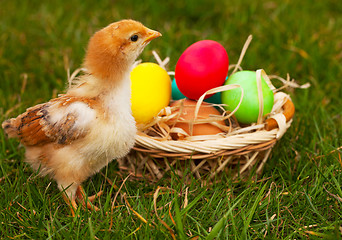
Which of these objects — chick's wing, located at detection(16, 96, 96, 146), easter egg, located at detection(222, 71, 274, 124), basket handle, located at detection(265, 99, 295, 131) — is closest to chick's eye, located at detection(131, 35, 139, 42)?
chick's wing, located at detection(16, 96, 96, 146)

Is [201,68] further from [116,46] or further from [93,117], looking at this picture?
[93,117]

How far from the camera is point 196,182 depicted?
6.98 feet

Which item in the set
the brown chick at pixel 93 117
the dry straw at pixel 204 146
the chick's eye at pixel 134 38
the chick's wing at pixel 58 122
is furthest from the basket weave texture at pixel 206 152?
the chick's eye at pixel 134 38

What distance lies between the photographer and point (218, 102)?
2.41m

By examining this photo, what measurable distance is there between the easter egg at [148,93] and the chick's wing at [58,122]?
39 cm

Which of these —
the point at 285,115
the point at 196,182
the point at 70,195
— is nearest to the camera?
the point at 70,195

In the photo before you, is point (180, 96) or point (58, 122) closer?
point (58, 122)

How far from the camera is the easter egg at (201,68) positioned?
7.23ft

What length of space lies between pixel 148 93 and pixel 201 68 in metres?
0.31

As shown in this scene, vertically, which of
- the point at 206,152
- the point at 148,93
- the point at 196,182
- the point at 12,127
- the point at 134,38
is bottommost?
the point at 196,182

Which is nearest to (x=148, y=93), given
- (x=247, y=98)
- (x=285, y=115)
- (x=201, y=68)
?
(x=201, y=68)

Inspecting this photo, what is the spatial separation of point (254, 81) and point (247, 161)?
43 cm

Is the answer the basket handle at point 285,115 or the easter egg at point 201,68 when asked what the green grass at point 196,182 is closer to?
the basket handle at point 285,115

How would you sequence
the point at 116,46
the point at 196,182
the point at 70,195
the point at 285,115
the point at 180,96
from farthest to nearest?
1. the point at 180,96
2. the point at 285,115
3. the point at 196,182
4. the point at 70,195
5. the point at 116,46
